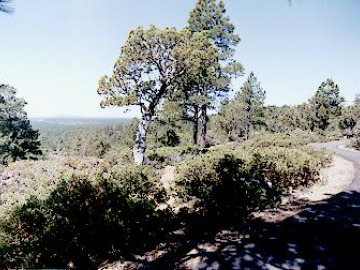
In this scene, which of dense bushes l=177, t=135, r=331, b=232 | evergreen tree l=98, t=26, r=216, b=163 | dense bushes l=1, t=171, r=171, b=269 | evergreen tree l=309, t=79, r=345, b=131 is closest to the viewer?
dense bushes l=1, t=171, r=171, b=269

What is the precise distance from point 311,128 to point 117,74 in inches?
2216

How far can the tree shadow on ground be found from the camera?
217 inches

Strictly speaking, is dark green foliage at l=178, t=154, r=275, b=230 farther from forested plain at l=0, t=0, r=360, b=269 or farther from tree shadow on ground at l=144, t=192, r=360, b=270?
tree shadow on ground at l=144, t=192, r=360, b=270

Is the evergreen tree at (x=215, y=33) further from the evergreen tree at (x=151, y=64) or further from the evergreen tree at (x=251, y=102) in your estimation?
the evergreen tree at (x=251, y=102)

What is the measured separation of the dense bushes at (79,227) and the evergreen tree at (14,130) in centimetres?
3949

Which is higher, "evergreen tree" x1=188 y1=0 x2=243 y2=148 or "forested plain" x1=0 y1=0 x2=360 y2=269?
"evergreen tree" x1=188 y1=0 x2=243 y2=148

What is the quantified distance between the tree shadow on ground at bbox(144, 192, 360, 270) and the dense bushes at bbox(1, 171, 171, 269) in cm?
129

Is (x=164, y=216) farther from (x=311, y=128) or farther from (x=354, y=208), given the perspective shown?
(x=311, y=128)

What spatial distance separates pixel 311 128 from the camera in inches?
2544

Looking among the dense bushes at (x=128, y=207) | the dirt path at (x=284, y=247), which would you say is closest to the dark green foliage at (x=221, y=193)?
the dense bushes at (x=128, y=207)

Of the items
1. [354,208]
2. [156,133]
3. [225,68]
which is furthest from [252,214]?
[156,133]

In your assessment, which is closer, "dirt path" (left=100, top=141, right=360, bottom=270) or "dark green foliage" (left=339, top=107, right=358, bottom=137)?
"dirt path" (left=100, top=141, right=360, bottom=270)

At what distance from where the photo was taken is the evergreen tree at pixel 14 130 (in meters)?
42.8

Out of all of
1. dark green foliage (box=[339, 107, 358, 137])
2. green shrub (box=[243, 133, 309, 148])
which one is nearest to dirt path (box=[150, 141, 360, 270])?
green shrub (box=[243, 133, 309, 148])
